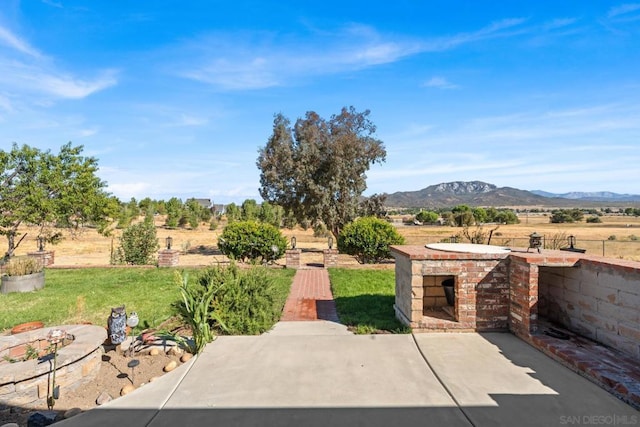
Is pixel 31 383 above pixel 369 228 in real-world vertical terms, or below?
below

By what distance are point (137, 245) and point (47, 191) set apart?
388cm

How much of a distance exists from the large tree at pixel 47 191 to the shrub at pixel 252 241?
584 cm

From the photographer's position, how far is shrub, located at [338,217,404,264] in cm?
1423

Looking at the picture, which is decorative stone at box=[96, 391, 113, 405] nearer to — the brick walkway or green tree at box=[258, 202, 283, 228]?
the brick walkway

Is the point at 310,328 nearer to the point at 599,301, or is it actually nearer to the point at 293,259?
the point at 599,301

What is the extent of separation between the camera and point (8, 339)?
4.83 metres

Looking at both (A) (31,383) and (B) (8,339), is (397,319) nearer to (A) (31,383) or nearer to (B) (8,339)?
(A) (31,383)

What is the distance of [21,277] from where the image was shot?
949 centimetres

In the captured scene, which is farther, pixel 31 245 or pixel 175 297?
pixel 31 245

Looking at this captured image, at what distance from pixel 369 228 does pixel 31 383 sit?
11.8m

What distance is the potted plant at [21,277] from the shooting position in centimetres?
945

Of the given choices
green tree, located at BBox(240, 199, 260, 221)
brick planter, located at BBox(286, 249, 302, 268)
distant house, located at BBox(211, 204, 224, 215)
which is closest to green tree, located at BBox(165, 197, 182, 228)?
green tree, located at BBox(240, 199, 260, 221)

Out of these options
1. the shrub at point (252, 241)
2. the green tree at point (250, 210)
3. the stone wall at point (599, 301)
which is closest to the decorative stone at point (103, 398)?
the stone wall at point (599, 301)

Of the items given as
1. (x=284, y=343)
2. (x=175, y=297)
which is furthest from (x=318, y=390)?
(x=175, y=297)
